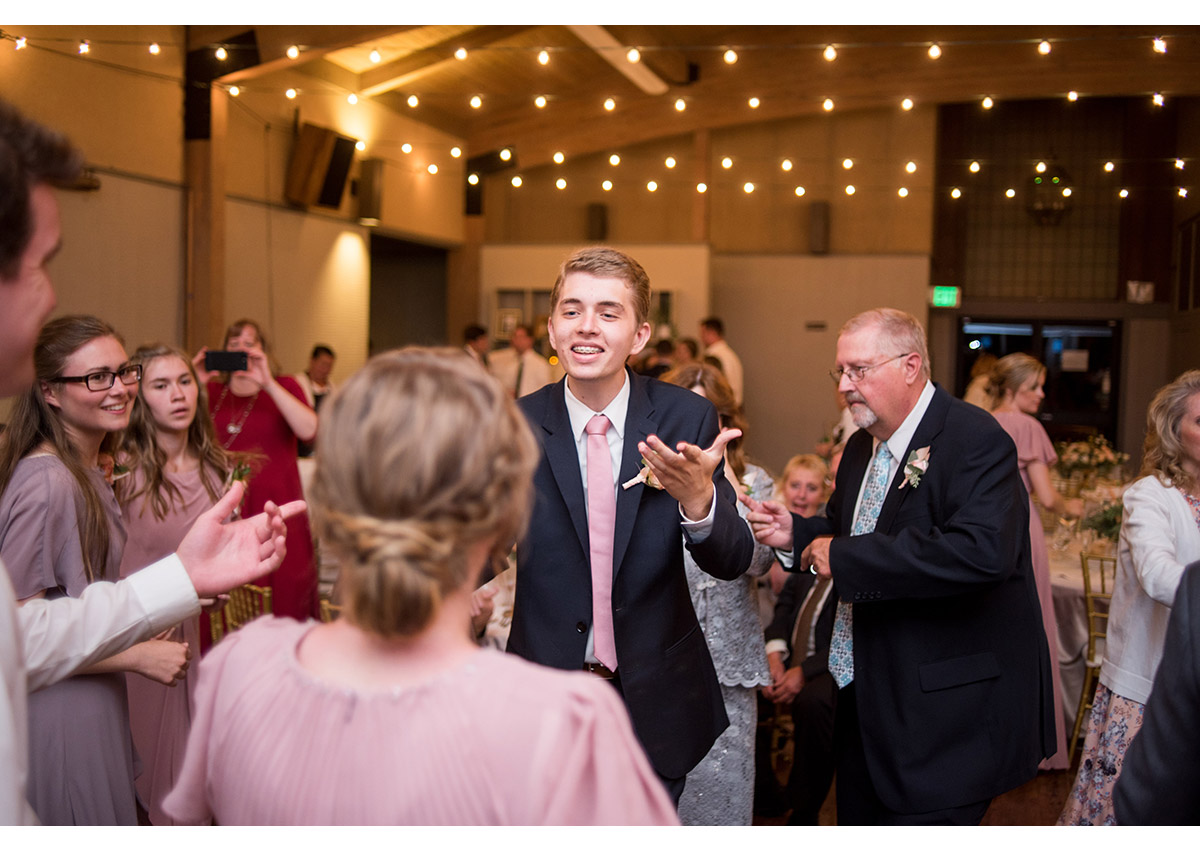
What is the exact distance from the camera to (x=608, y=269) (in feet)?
6.46

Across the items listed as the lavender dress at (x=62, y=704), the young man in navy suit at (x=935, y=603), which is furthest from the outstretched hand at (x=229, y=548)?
the young man in navy suit at (x=935, y=603)

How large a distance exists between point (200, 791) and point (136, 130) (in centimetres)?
733

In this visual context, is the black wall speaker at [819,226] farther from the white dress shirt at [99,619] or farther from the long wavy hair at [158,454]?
the white dress shirt at [99,619]

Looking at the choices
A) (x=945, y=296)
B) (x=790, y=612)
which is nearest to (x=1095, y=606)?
(x=790, y=612)

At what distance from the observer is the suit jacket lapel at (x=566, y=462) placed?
190cm

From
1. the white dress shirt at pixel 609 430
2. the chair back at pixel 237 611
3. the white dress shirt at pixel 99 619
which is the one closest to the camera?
the white dress shirt at pixel 99 619

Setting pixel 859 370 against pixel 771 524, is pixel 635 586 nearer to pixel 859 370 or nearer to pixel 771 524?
pixel 771 524

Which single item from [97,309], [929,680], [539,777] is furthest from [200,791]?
[97,309]

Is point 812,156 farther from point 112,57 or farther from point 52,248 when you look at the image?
point 52,248

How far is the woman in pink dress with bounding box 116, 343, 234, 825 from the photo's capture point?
257 centimetres

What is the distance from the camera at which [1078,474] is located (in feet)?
20.5

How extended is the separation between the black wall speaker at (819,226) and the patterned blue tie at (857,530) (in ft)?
33.0

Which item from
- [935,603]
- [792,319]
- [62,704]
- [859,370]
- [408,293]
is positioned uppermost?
[408,293]

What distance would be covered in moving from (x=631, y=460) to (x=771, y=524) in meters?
0.60
